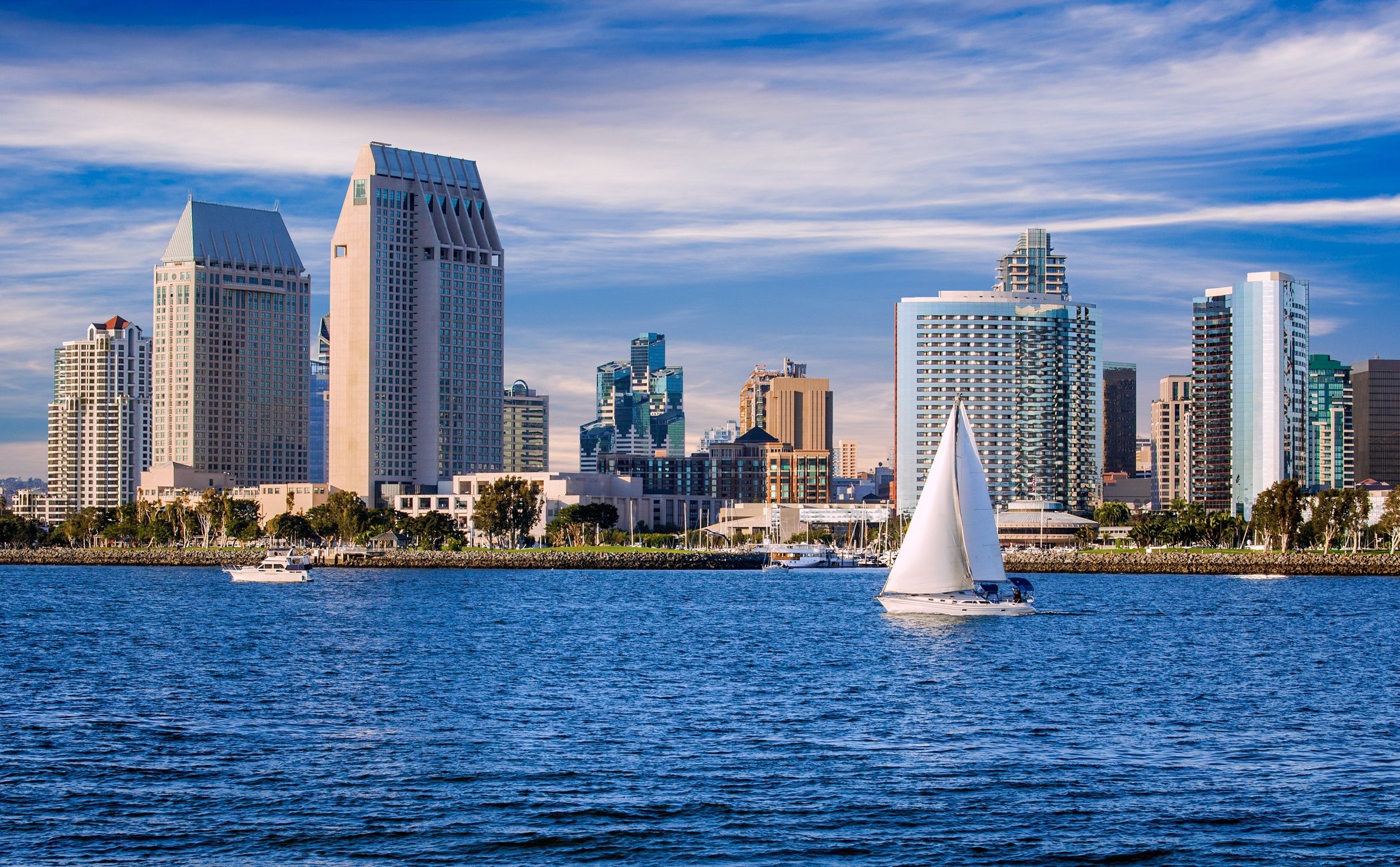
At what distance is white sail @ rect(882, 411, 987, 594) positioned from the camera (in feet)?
347

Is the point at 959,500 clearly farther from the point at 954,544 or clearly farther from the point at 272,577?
the point at 272,577

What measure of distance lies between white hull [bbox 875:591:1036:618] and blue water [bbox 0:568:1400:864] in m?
3.73

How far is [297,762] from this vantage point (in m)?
51.2

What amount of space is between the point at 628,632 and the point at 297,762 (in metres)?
52.3

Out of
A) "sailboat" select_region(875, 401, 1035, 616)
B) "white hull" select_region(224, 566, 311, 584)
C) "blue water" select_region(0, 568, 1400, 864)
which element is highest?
"sailboat" select_region(875, 401, 1035, 616)

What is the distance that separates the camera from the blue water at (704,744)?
41188 millimetres

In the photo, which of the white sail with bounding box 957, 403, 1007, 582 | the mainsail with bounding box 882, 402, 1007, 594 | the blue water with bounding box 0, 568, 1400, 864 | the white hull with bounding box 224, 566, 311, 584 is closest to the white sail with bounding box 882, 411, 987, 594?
the mainsail with bounding box 882, 402, 1007, 594

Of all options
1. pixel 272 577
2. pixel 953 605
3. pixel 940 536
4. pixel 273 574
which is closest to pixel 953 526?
pixel 940 536

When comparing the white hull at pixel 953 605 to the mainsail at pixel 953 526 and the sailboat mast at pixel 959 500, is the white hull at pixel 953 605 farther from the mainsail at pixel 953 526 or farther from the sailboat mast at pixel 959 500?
the sailboat mast at pixel 959 500

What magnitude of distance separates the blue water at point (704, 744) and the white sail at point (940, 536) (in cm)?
507

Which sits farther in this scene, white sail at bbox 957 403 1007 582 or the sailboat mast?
white sail at bbox 957 403 1007 582

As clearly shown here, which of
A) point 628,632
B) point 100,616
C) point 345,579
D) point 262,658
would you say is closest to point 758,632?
point 628,632

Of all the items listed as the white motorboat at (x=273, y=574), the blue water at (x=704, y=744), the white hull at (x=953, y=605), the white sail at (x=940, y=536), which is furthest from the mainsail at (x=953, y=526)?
the white motorboat at (x=273, y=574)

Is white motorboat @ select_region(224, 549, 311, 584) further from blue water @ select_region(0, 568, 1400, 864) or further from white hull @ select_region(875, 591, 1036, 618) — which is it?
white hull @ select_region(875, 591, 1036, 618)
